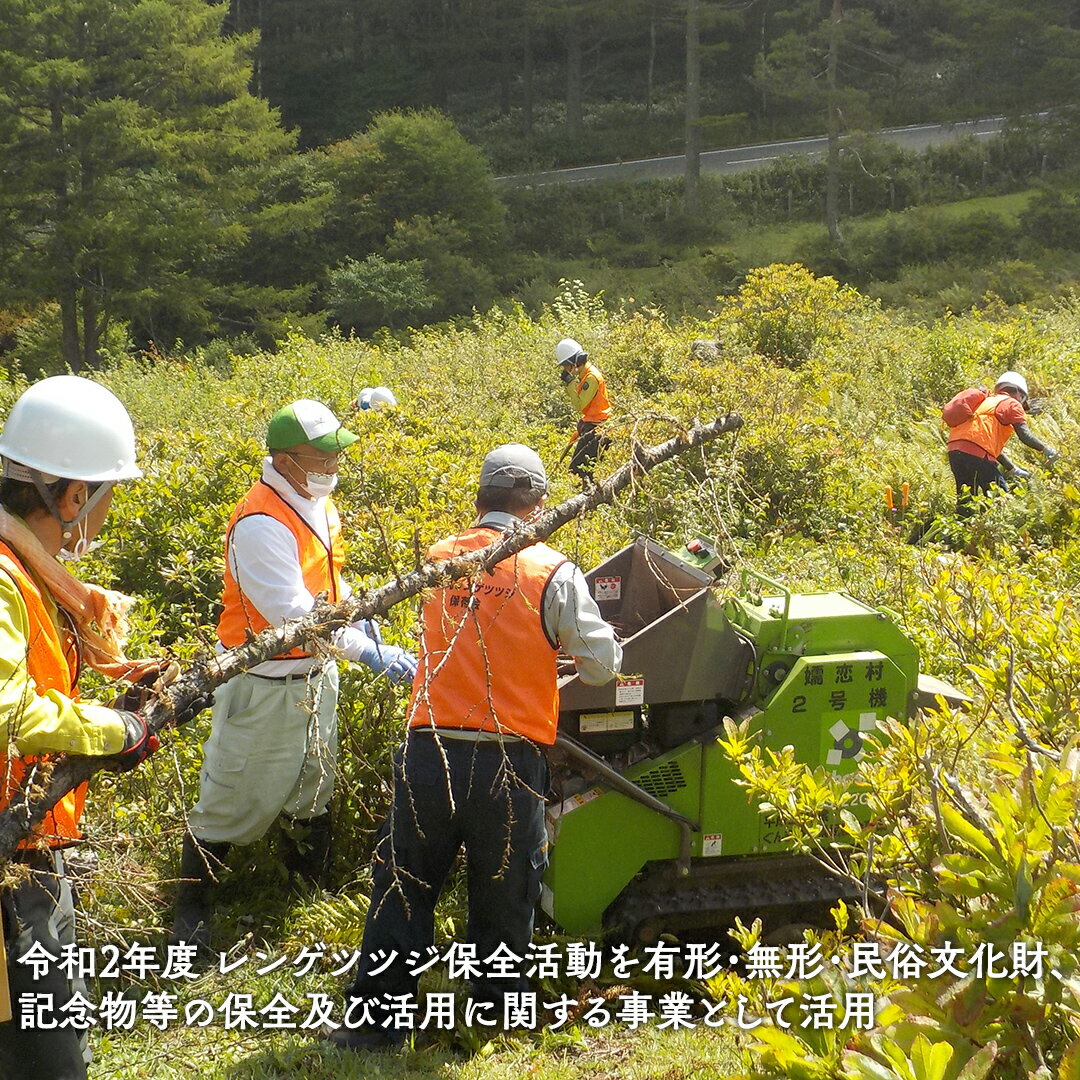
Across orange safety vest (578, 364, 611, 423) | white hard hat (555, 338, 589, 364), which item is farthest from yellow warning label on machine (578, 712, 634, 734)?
white hard hat (555, 338, 589, 364)

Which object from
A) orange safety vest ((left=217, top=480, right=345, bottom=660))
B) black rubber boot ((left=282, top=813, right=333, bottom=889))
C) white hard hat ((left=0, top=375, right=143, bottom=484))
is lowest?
black rubber boot ((left=282, top=813, right=333, bottom=889))

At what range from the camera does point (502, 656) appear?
3.87m

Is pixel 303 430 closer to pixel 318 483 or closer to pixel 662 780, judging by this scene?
pixel 318 483

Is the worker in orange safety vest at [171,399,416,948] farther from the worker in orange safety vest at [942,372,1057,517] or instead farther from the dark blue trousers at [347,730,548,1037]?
the worker in orange safety vest at [942,372,1057,517]

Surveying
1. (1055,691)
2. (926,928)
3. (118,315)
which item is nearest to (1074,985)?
(926,928)

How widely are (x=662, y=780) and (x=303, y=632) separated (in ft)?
6.14

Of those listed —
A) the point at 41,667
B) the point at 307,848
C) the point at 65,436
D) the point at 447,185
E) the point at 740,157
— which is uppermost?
the point at 740,157

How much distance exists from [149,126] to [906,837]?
25.5 meters

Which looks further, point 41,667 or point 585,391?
point 585,391

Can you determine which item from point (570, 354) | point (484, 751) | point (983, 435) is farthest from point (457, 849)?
point (570, 354)

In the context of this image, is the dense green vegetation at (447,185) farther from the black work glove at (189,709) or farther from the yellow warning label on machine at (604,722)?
the black work glove at (189,709)

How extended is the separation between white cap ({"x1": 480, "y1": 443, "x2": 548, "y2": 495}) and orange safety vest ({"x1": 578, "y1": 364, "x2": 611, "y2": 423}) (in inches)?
290

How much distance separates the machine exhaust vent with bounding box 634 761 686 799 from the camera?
4.39 metres

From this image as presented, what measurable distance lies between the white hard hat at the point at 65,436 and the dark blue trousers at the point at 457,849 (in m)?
1.46
